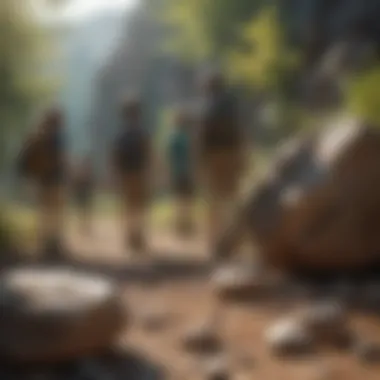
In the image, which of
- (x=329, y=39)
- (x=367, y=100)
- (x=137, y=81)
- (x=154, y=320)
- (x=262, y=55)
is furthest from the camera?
(x=329, y=39)

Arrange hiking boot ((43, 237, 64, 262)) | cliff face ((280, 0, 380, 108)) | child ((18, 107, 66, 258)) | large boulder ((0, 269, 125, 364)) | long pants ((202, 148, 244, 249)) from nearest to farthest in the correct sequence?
large boulder ((0, 269, 125, 364))
hiking boot ((43, 237, 64, 262))
child ((18, 107, 66, 258))
long pants ((202, 148, 244, 249))
cliff face ((280, 0, 380, 108))

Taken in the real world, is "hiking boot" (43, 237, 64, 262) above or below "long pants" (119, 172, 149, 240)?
below

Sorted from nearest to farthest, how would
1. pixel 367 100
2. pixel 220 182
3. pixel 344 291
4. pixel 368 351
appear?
1. pixel 368 351
2. pixel 344 291
3. pixel 220 182
4. pixel 367 100

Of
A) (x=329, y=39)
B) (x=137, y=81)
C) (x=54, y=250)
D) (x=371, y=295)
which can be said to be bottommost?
(x=371, y=295)

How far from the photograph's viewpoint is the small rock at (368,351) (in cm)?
133

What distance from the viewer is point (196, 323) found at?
149 cm

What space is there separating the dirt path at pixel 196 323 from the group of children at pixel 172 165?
92 mm

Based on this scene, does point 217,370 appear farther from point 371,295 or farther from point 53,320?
point 371,295

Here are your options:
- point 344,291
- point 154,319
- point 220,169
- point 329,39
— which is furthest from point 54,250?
point 329,39

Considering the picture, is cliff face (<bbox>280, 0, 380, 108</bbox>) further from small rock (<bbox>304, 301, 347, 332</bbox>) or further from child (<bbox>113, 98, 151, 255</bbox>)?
small rock (<bbox>304, 301, 347, 332</bbox>)

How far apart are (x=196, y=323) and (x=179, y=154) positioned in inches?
25.3

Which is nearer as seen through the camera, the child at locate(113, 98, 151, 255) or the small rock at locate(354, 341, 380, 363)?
the small rock at locate(354, 341, 380, 363)

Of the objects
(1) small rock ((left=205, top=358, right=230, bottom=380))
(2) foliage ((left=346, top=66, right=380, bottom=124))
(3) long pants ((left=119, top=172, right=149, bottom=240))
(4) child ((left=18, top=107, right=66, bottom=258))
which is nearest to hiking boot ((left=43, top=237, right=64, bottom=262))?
(4) child ((left=18, top=107, right=66, bottom=258))

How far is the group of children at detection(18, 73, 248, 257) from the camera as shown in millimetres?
1824
